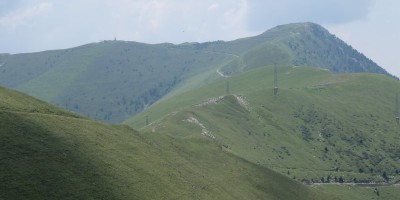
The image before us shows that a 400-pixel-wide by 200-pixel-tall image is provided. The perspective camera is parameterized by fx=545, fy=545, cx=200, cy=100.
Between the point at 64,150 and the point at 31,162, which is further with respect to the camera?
the point at 64,150

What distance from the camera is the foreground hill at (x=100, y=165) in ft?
344

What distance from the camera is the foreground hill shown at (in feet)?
344

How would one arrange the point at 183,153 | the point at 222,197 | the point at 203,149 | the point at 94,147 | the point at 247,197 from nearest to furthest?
the point at 94,147
the point at 222,197
the point at 247,197
the point at 183,153
the point at 203,149

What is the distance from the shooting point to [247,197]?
153 meters

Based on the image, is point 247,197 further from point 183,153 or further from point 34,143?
point 34,143

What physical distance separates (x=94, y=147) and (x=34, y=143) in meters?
16.5

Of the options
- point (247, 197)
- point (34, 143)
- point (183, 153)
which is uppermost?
point (34, 143)

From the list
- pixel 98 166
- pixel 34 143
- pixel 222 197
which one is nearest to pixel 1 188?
pixel 34 143

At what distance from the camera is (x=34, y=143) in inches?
Answer: 4486

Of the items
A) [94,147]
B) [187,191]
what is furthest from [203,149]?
[94,147]

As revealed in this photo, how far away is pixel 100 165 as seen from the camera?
119688mm

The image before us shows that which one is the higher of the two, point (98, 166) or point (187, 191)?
point (98, 166)

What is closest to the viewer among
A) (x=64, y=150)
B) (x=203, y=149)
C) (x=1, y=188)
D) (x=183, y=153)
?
(x=1, y=188)

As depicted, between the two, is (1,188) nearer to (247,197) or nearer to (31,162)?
(31,162)
